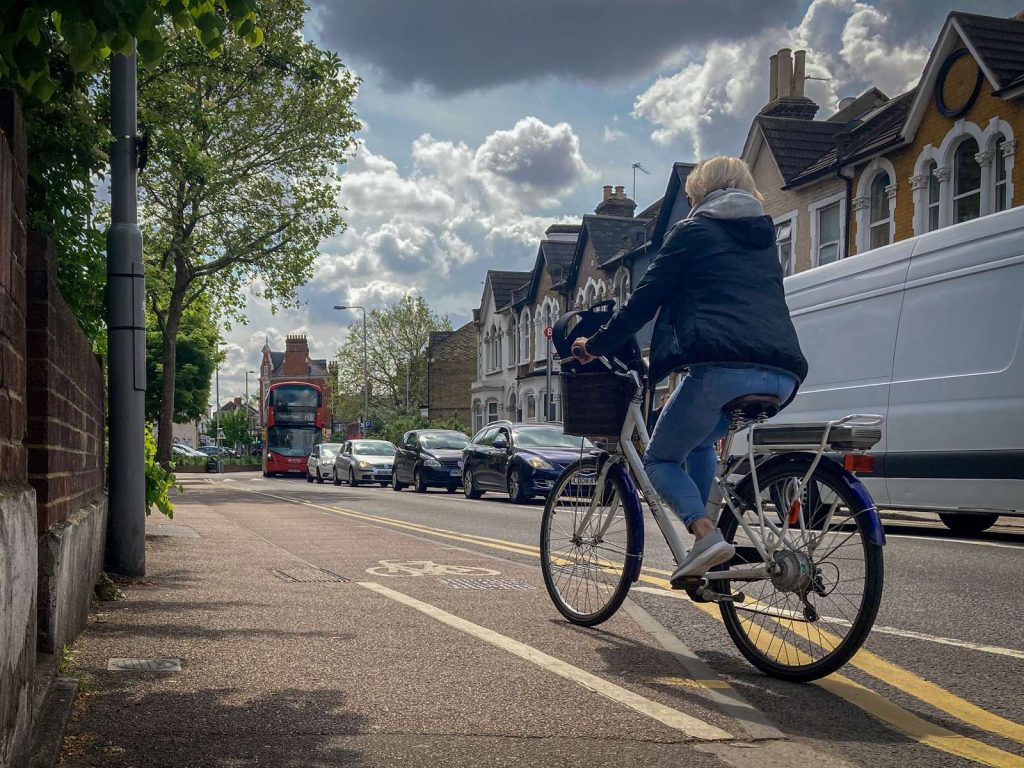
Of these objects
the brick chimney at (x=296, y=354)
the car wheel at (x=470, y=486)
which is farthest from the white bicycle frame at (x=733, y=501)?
the brick chimney at (x=296, y=354)

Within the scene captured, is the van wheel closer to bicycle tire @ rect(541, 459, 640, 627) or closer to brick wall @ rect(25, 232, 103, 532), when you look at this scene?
bicycle tire @ rect(541, 459, 640, 627)

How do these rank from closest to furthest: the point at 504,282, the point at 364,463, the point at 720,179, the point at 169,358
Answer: the point at 720,179, the point at 169,358, the point at 364,463, the point at 504,282

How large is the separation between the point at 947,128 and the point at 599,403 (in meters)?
19.9

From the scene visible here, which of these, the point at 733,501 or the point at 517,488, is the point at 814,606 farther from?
the point at 517,488

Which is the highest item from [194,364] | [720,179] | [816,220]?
[816,220]

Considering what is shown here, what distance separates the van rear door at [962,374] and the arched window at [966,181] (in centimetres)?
1271

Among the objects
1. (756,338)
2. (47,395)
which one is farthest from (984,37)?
(47,395)

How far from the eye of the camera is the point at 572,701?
4.05 meters

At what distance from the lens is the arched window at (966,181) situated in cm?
2242

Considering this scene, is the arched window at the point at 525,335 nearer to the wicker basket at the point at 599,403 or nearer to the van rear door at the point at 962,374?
the van rear door at the point at 962,374

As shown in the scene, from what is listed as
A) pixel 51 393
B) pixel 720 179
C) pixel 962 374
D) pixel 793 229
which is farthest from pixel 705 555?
pixel 793 229

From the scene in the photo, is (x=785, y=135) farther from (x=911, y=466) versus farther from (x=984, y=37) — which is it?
(x=911, y=466)

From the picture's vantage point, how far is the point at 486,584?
7359 millimetres

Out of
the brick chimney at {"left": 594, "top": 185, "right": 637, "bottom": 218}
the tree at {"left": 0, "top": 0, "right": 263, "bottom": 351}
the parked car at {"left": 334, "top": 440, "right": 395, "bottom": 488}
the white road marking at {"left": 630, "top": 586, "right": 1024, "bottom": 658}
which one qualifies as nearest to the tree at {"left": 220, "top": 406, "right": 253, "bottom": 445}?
the brick chimney at {"left": 594, "top": 185, "right": 637, "bottom": 218}
